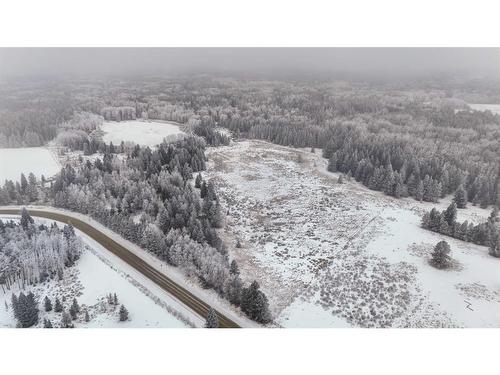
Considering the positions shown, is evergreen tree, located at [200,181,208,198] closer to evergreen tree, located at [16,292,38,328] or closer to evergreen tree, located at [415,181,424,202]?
evergreen tree, located at [16,292,38,328]

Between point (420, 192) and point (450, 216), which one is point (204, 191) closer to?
point (450, 216)

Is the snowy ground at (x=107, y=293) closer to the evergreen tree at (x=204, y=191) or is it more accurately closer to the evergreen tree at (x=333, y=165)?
the evergreen tree at (x=204, y=191)

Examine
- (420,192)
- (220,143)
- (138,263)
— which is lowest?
(138,263)

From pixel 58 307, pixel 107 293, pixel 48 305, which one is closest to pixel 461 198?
pixel 107 293

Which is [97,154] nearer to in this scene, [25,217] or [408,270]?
[25,217]

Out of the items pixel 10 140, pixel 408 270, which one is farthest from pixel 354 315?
pixel 10 140

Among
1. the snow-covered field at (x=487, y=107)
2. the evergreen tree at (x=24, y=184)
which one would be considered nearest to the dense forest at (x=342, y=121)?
the snow-covered field at (x=487, y=107)

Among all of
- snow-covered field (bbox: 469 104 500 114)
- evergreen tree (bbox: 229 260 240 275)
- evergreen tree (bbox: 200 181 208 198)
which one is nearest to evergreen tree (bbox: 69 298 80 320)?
evergreen tree (bbox: 229 260 240 275)
